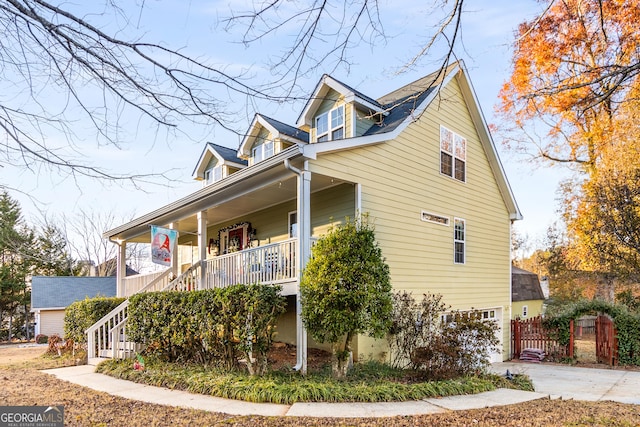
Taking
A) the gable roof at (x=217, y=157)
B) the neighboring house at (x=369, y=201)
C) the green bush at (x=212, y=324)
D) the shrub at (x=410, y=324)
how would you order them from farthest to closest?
the gable roof at (x=217, y=157), the shrub at (x=410, y=324), the neighboring house at (x=369, y=201), the green bush at (x=212, y=324)

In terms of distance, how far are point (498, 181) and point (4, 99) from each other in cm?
1462

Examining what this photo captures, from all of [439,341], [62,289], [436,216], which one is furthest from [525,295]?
[62,289]

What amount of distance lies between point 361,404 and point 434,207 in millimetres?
7049

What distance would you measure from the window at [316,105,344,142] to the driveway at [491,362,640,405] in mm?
7690

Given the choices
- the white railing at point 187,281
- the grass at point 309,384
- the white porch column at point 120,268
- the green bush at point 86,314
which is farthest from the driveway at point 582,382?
the white porch column at point 120,268

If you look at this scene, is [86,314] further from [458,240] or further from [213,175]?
[458,240]

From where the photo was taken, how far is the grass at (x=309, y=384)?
6.67 meters

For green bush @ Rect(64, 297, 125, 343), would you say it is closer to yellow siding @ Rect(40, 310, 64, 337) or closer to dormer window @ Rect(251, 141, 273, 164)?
dormer window @ Rect(251, 141, 273, 164)

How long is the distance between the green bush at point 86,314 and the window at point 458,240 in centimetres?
1019

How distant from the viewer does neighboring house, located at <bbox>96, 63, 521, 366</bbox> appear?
9266 mm

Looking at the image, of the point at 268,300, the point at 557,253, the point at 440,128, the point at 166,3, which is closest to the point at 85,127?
the point at 166,3

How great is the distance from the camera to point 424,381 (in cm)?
808

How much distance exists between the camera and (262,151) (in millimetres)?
14375

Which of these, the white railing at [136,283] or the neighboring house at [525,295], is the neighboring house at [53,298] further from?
the neighboring house at [525,295]
